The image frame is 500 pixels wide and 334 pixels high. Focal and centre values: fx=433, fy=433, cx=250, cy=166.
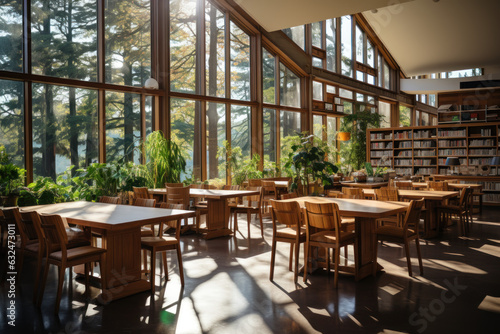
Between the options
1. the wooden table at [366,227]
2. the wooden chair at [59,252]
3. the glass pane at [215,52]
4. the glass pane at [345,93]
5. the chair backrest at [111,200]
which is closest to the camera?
the wooden chair at [59,252]

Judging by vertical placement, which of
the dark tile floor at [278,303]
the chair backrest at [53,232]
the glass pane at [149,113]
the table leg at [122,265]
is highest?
the glass pane at [149,113]

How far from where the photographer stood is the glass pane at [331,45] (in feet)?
51.8

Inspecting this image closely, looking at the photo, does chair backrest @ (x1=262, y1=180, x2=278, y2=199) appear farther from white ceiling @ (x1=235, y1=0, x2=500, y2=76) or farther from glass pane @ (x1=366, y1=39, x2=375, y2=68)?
glass pane @ (x1=366, y1=39, x2=375, y2=68)

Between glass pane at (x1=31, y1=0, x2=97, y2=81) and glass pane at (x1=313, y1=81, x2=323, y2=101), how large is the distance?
7959 millimetres

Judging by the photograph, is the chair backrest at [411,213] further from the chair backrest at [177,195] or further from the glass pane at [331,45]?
the glass pane at [331,45]

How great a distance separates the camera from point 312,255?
5.15m

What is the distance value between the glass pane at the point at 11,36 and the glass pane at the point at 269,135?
6.91 meters

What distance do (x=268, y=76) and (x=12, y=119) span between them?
24.8 feet

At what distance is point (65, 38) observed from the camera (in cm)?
834

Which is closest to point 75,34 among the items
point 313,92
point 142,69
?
point 142,69

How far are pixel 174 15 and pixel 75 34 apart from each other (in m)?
2.63

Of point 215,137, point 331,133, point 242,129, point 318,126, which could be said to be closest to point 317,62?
point 318,126

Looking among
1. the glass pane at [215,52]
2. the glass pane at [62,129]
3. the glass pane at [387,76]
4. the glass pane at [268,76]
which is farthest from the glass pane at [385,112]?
the glass pane at [62,129]

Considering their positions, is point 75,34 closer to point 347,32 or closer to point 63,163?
point 63,163
